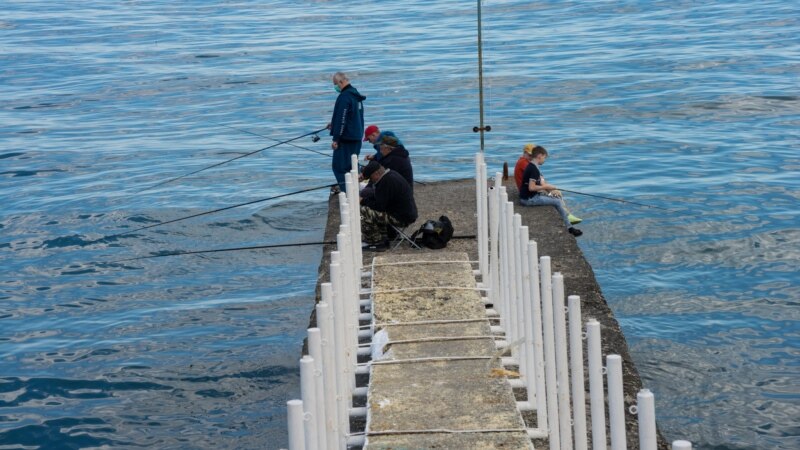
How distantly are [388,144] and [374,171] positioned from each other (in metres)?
1.18

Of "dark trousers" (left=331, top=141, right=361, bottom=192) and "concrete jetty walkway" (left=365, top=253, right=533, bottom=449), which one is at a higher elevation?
"dark trousers" (left=331, top=141, right=361, bottom=192)

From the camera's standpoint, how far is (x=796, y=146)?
69.1ft

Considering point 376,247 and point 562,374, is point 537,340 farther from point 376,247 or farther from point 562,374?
point 376,247

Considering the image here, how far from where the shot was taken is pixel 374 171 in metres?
11.8

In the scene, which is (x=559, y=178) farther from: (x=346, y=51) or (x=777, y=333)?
(x=346, y=51)

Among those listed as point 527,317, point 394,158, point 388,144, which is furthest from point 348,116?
point 527,317

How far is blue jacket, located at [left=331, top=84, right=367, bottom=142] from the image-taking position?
14039mm

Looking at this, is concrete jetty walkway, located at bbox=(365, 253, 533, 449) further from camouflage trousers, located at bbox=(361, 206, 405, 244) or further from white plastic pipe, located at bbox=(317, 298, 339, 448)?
camouflage trousers, located at bbox=(361, 206, 405, 244)

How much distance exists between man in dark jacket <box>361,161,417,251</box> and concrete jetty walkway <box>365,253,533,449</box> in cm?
134

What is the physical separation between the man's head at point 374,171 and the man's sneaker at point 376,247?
633 millimetres

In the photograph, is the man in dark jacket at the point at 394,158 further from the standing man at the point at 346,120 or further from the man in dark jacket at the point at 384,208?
the standing man at the point at 346,120

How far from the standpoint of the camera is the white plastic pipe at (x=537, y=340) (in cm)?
696

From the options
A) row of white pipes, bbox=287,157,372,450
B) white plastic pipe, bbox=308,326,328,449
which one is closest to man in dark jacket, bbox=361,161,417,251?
row of white pipes, bbox=287,157,372,450

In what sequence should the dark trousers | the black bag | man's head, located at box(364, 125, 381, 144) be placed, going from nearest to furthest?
the black bag < man's head, located at box(364, 125, 381, 144) < the dark trousers
